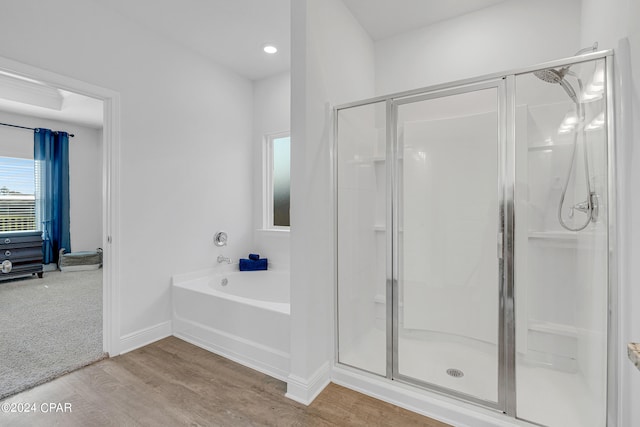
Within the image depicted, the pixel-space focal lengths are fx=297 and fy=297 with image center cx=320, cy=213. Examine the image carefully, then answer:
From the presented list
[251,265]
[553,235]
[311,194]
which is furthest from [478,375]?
[251,265]

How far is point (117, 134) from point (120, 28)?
844mm

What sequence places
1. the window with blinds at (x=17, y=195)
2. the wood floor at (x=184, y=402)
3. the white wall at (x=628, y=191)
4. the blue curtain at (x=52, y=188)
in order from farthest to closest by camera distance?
the blue curtain at (x=52, y=188), the window with blinds at (x=17, y=195), the wood floor at (x=184, y=402), the white wall at (x=628, y=191)

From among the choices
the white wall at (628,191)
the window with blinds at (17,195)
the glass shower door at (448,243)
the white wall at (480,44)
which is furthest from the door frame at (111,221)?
the window with blinds at (17,195)

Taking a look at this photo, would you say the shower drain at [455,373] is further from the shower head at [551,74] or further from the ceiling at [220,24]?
the ceiling at [220,24]

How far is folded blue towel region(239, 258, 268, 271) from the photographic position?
3268 mm

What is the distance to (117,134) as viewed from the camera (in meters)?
2.32

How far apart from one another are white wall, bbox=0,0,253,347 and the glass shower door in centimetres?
202

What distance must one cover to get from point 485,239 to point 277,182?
7.66ft

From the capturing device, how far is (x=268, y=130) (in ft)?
11.3

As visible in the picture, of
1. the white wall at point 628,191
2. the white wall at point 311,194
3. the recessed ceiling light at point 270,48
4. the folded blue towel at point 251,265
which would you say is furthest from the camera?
the folded blue towel at point 251,265

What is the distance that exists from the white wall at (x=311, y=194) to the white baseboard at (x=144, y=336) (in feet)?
4.73

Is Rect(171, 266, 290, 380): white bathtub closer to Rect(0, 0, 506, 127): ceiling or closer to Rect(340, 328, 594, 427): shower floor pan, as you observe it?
Rect(340, 328, 594, 427): shower floor pan

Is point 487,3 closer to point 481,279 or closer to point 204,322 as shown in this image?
point 481,279

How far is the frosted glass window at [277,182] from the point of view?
345cm
